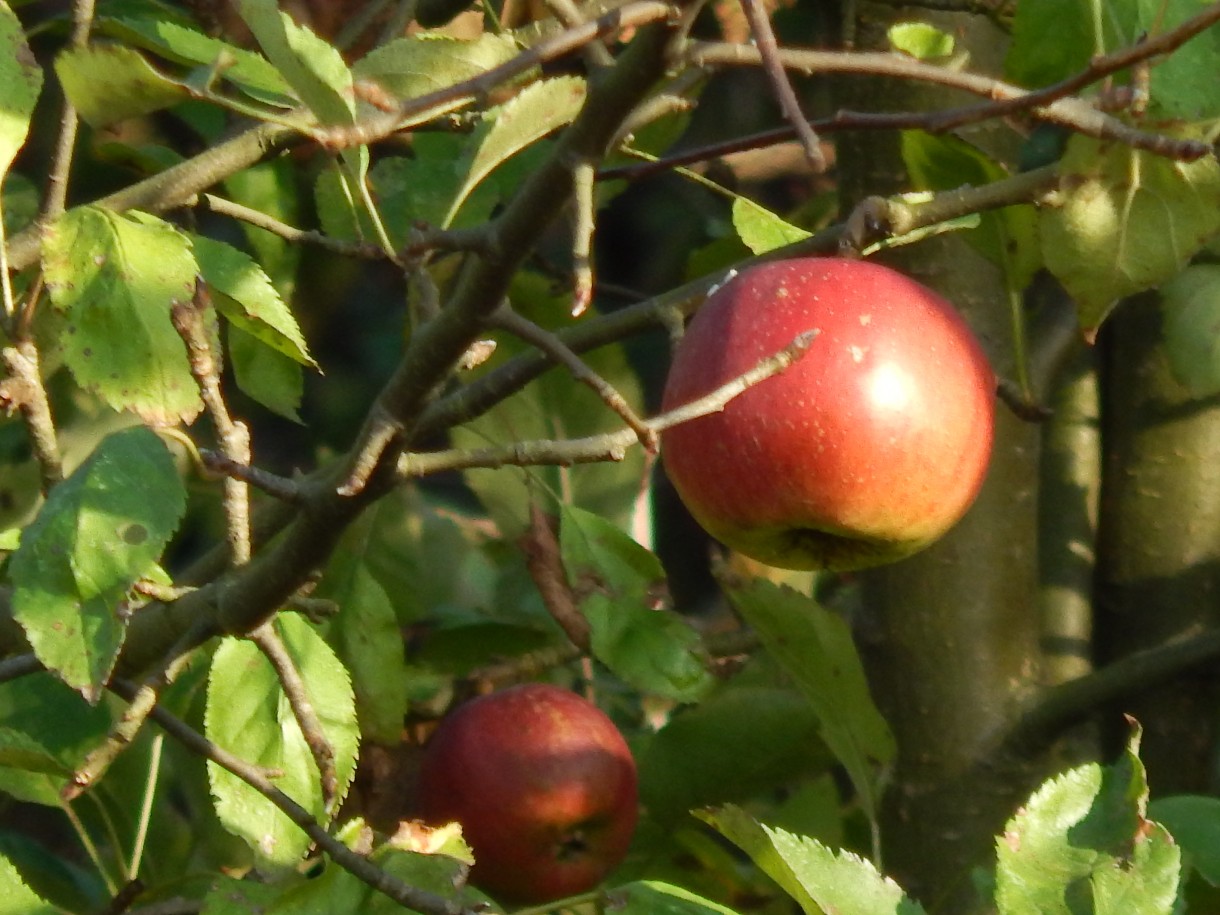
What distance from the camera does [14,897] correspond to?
72 cm

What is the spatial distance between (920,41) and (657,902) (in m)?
0.46

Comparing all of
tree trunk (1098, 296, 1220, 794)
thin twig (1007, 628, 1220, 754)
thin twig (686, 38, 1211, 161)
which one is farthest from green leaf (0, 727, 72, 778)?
tree trunk (1098, 296, 1220, 794)

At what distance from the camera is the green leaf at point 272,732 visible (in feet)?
2.54

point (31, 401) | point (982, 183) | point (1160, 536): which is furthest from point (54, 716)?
point (1160, 536)

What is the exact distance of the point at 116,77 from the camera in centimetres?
A: 69

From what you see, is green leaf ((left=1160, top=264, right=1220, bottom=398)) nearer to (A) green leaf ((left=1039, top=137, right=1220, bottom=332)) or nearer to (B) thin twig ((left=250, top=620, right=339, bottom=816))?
(A) green leaf ((left=1039, top=137, right=1220, bottom=332))

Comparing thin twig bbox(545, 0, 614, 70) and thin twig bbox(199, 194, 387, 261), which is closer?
thin twig bbox(545, 0, 614, 70)

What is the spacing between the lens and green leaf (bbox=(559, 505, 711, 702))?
0.94 meters

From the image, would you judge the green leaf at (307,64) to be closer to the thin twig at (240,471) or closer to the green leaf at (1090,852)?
the thin twig at (240,471)

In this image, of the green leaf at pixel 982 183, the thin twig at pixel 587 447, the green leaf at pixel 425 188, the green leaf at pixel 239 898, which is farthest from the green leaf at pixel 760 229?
the green leaf at pixel 239 898

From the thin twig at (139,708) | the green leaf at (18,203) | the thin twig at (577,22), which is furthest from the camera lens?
the green leaf at (18,203)

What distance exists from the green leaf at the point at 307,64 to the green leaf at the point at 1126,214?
37cm

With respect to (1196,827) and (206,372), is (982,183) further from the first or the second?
(206,372)

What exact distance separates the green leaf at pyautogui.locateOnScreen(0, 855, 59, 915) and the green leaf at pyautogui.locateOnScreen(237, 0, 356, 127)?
0.38m
